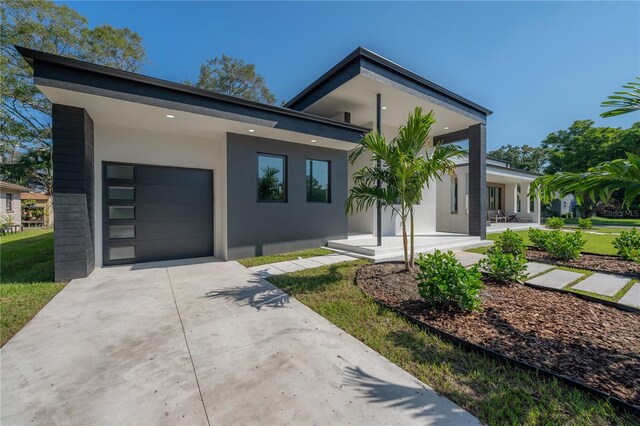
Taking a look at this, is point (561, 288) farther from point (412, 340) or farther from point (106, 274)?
point (106, 274)

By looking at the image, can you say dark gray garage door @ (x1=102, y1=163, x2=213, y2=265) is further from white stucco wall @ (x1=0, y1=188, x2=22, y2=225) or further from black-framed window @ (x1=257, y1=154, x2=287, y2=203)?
white stucco wall @ (x1=0, y1=188, x2=22, y2=225)

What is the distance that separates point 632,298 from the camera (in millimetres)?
3916

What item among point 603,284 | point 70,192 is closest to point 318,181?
point 70,192

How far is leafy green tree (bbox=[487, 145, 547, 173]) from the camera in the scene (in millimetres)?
38125

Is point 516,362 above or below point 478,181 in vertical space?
below

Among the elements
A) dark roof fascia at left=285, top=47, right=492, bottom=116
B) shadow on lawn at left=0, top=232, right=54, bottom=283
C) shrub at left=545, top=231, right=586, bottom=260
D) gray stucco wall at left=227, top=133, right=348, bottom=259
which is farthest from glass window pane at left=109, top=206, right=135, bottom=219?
shrub at left=545, top=231, right=586, bottom=260

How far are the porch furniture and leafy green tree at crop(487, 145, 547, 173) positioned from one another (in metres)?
25.8

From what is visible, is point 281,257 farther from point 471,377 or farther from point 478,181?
point 478,181

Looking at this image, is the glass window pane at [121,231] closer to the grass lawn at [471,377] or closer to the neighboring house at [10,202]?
the grass lawn at [471,377]

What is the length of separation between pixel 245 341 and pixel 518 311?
11.6 feet

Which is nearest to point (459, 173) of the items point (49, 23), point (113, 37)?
point (113, 37)

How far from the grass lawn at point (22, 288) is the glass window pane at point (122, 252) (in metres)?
1.07

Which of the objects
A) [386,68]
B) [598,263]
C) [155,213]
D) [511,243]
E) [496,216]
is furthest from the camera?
[496,216]

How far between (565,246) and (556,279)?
2.15m
